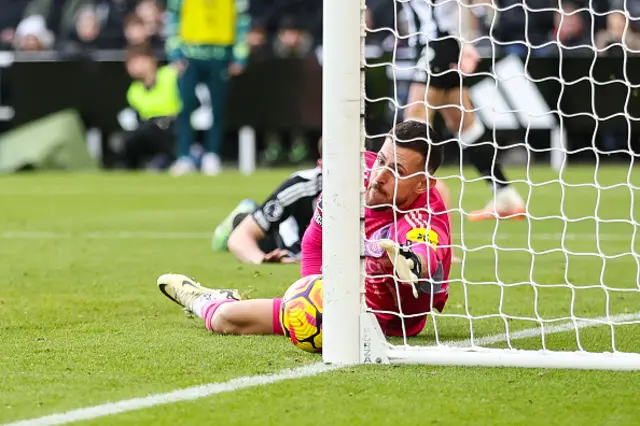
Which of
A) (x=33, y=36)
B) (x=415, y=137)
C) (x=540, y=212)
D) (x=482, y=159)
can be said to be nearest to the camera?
(x=415, y=137)

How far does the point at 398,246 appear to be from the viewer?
12.2ft

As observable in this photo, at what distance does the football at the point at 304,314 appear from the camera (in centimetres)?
399

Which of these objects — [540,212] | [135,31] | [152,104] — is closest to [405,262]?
[540,212]

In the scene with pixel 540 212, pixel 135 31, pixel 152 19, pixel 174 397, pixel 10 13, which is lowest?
pixel 540 212

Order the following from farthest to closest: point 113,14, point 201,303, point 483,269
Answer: point 113,14, point 483,269, point 201,303

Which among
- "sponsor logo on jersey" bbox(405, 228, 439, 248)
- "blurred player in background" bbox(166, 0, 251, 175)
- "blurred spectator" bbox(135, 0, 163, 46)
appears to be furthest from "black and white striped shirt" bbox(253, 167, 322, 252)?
"blurred spectator" bbox(135, 0, 163, 46)

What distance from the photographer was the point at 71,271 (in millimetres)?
6359

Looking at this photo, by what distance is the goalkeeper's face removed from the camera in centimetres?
402

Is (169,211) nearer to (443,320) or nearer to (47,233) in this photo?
(47,233)

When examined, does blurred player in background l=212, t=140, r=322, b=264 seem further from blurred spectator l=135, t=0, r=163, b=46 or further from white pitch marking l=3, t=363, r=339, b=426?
blurred spectator l=135, t=0, r=163, b=46

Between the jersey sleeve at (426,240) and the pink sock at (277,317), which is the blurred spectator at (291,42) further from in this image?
the jersey sleeve at (426,240)

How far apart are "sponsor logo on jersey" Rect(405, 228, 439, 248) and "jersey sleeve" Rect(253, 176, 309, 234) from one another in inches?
90.8

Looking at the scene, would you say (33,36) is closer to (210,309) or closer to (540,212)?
(540,212)

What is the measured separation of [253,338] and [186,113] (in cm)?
1075
